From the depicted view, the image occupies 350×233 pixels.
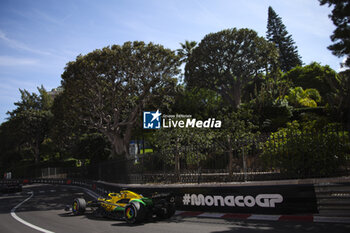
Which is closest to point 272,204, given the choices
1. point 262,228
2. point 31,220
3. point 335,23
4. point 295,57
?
point 262,228

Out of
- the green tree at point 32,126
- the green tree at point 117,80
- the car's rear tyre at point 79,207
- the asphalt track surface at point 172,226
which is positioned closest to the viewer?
the asphalt track surface at point 172,226

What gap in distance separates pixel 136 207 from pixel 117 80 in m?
19.1

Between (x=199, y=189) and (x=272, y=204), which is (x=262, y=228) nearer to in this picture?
(x=272, y=204)

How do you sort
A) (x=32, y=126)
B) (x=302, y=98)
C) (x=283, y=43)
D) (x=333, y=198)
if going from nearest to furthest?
(x=333, y=198)
(x=302, y=98)
(x=32, y=126)
(x=283, y=43)

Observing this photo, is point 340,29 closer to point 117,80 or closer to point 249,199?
point 249,199

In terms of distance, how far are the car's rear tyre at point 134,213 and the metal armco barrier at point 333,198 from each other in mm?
5468

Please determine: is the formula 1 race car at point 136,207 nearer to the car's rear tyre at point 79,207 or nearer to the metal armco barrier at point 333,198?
the car's rear tyre at point 79,207

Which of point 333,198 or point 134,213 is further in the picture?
point 134,213

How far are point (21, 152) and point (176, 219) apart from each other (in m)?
58.3

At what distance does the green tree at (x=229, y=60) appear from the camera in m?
32.3

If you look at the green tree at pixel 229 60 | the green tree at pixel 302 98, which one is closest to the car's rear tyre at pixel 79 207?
the green tree at pixel 229 60

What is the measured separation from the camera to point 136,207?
28.9 ft

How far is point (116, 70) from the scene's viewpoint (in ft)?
82.8

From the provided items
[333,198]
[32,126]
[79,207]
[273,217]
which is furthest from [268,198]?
[32,126]
